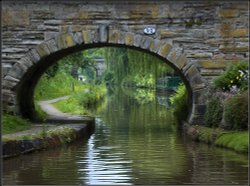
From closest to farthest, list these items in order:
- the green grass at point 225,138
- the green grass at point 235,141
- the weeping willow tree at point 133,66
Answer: the green grass at point 235,141, the green grass at point 225,138, the weeping willow tree at point 133,66

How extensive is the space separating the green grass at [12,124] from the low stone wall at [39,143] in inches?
41.2

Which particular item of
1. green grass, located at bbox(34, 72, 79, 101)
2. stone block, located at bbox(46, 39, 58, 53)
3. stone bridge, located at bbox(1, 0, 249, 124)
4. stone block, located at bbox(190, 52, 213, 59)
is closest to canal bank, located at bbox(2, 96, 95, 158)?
stone block, located at bbox(46, 39, 58, 53)

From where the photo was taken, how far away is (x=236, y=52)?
14.8 meters

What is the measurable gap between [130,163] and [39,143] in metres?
2.42

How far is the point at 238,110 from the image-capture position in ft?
41.6

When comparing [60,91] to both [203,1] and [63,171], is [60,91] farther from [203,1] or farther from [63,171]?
[63,171]

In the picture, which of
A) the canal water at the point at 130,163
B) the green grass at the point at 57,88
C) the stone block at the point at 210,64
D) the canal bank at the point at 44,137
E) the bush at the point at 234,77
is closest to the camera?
the canal water at the point at 130,163

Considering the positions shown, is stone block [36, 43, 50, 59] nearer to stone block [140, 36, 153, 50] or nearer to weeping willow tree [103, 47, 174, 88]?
stone block [140, 36, 153, 50]

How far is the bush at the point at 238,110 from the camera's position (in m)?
12.6

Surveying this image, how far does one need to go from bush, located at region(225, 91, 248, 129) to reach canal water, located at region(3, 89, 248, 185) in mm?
799

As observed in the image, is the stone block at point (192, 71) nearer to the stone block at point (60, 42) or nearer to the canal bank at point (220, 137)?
the canal bank at point (220, 137)

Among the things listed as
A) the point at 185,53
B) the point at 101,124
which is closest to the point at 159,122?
the point at 101,124

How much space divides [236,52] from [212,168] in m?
5.55

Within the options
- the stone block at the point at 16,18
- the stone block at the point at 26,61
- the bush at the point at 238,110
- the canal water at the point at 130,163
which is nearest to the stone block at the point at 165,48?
the canal water at the point at 130,163
